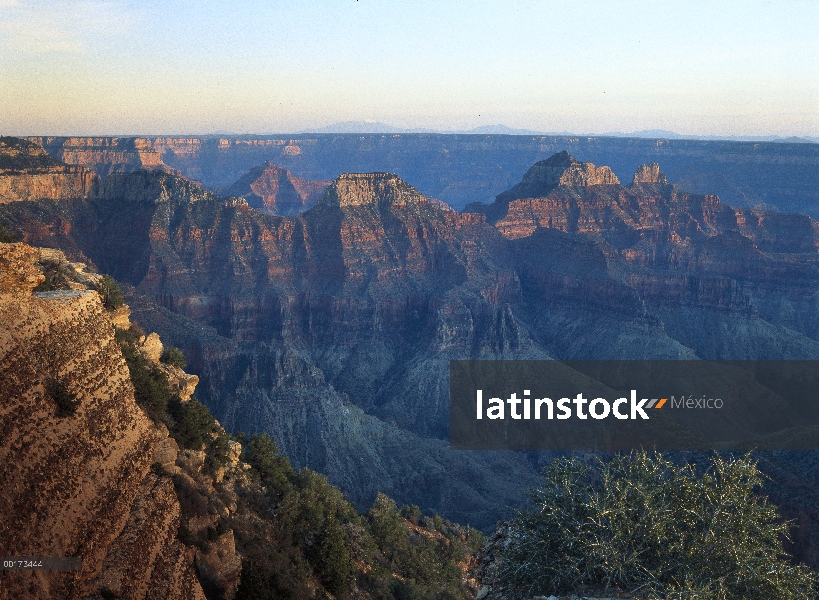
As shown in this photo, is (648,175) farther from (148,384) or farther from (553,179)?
(148,384)

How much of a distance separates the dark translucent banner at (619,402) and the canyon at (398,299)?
306 cm

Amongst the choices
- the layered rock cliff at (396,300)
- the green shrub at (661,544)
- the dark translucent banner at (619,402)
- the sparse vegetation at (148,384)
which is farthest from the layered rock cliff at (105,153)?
the green shrub at (661,544)

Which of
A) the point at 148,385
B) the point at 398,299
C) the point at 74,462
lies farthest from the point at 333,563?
the point at 398,299

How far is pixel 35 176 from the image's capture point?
97.8 metres

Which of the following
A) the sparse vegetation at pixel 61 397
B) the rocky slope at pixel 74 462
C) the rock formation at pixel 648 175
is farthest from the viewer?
the rock formation at pixel 648 175

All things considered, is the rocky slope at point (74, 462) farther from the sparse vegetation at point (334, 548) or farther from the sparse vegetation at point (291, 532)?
the sparse vegetation at point (334, 548)

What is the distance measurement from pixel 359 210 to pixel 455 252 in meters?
15.1

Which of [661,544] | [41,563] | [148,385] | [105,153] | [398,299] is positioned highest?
[105,153]

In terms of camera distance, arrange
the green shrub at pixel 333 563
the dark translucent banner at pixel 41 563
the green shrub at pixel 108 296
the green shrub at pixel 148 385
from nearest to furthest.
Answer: the dark translucent banner at pixel 41 563 → the green shrub at pixel 333 563 → the green shrub at pixel 148 385 → the green shrub at pixel 108 296

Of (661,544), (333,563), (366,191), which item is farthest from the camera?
(366,191)

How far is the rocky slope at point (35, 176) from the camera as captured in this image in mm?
94250

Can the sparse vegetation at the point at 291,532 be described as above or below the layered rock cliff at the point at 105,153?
below

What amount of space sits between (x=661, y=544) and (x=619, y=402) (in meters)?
57.2

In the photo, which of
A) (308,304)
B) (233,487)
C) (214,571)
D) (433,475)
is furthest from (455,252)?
(214,571)
